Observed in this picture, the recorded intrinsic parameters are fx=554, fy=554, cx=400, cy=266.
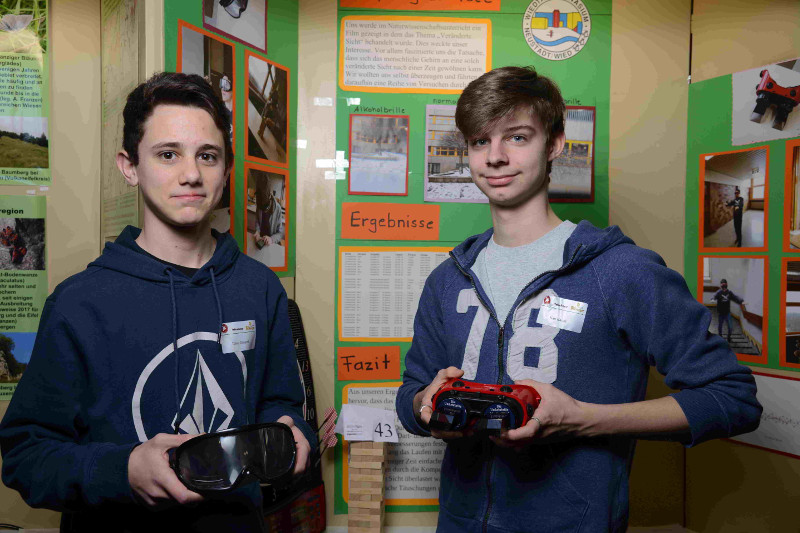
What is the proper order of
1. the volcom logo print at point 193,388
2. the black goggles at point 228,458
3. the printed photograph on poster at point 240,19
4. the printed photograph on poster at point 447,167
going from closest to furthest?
the black goggles at point 228,458
the volcom logo print at point 193,388
the printed photograph on poster at point 240,19
the printed photograph on poster at point 447,167

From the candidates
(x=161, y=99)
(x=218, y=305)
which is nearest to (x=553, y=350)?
(x=218, y=305)

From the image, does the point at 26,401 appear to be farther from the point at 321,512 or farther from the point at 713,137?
the point at 713,137

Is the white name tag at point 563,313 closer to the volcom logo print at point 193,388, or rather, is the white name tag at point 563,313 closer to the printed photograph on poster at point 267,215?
the volcom logo print at point 193,388

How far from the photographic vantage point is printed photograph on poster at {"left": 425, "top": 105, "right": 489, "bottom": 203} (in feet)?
7.23

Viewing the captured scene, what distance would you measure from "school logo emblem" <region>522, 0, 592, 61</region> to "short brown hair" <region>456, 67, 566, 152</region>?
86 cm

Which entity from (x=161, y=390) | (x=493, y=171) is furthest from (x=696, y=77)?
(x=161, y=390)

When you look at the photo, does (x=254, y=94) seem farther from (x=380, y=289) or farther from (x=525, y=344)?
(x=525, y=344)

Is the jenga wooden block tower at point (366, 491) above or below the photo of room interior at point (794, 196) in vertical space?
below

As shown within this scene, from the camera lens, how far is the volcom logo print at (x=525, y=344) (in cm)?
122

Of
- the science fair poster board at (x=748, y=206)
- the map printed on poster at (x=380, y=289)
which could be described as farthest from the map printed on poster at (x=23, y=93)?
the science fair poster board at (x=748, y=206)

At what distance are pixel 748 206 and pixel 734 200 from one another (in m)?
0.05

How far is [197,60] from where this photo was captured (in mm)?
1680

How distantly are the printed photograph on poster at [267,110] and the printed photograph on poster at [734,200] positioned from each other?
5.33 ft

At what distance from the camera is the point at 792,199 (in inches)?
75.0
